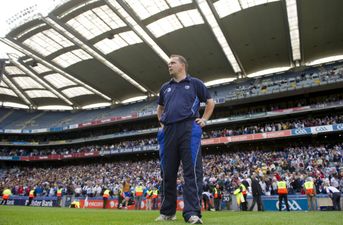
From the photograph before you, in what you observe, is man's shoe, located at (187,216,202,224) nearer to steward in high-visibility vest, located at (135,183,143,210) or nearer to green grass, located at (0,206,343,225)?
green grass, located at (0,206,343,225)

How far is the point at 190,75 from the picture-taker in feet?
67.2

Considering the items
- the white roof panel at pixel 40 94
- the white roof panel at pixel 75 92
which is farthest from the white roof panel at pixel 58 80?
the white roof panel at pixel 40 94

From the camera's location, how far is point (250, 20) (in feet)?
96.6

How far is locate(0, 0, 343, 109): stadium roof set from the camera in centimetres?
2842

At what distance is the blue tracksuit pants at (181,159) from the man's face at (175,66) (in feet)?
2.29

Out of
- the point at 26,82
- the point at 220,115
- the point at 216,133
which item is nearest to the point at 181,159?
the point at 216,133

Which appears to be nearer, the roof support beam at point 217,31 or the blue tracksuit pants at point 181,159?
the blue tracksuit pants at point 181,159

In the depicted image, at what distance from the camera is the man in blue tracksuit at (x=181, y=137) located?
3.95 meters

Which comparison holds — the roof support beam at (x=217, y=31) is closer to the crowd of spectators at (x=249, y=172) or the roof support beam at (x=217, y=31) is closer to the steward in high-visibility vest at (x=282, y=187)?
the crowd of spectators at (x=249, y=172)

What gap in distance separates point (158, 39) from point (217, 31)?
6158 millimetres

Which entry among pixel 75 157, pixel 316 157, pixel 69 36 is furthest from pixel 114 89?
pixel 316 157

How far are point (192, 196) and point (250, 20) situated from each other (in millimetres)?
28261

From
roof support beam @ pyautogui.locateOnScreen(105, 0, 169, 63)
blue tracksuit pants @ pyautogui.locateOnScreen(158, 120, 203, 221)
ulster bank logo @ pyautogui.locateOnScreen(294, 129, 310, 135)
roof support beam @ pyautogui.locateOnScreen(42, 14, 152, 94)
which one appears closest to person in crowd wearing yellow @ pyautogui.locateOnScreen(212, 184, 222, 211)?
blue tracksuit pants @ pyautogui.locateOnScreen(158, 120, 203, 221)

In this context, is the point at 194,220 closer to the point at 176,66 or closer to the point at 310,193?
the point at 176,66
